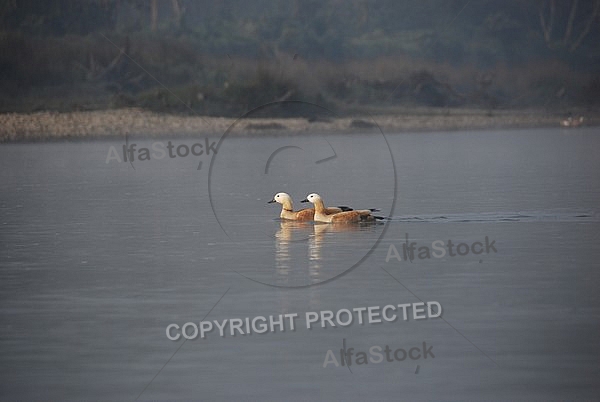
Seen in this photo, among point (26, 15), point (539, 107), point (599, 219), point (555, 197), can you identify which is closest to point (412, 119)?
point (539, 107)

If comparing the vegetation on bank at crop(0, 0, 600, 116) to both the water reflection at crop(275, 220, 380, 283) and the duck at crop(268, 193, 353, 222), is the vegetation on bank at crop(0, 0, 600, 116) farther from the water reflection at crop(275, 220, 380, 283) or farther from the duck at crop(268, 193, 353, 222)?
the water reflection at crop(275, 220, 380, 283)

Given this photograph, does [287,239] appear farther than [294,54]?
No

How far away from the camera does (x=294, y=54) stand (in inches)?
1923

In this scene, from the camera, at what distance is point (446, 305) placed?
37.3 feet

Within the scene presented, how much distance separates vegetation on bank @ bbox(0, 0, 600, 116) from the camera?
138ft

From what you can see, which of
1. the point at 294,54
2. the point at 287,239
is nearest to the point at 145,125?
the point at 294,54

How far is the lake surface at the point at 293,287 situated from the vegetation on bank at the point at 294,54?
17.5 metres

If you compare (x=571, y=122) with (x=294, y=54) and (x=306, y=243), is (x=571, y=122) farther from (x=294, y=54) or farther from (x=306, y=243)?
(x=306, y=243)

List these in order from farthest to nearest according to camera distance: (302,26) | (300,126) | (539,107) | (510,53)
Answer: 1. (302,26)
2. (510,53)
3. (539,107)
4. (300,126)

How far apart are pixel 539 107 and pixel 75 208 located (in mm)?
29081

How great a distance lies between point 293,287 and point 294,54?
36933mm

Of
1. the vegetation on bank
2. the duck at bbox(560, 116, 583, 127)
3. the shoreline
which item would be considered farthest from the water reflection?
the duck at bbox(560, 116, 583, 127)

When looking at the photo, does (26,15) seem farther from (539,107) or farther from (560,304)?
(560,304)

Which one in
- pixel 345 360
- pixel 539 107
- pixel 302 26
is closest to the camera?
pixel 345 360
